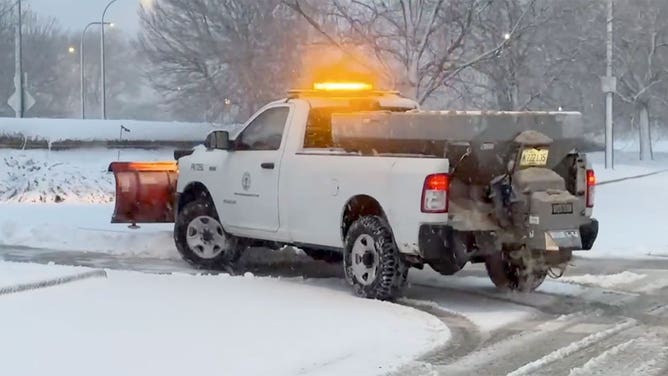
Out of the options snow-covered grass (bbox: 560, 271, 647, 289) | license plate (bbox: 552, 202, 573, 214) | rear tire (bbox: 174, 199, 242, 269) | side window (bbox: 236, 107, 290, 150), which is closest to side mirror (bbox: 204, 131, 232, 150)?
side window (bbox: 236, 107, 290, 150)

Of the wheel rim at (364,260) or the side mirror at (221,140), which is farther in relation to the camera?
the side mirror at (221,140)

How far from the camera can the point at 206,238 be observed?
12469 millimetres

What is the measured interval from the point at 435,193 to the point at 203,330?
2457 millimetres

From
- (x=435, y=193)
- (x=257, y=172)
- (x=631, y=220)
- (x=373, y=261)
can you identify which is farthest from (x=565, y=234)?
(x=631, y=220)

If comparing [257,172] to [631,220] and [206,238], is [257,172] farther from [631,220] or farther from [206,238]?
[631,220]

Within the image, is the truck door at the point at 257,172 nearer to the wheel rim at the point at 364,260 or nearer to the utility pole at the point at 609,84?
the wheel rim at the point at 364,260

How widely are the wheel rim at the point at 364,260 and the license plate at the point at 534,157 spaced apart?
159cm

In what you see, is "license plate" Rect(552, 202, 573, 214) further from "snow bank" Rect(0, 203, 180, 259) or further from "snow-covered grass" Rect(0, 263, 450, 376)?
"snow bank" Rect(0, 203, 180, 259)

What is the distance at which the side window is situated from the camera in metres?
11.5

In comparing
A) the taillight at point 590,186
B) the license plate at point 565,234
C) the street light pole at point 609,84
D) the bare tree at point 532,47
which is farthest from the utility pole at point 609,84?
the license plate at point 565,234

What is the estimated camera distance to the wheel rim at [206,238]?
12.4 m

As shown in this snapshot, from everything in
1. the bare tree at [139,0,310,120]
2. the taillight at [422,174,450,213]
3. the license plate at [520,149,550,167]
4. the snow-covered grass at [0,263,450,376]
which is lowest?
the snow-covered grass at [0,263,450,376]

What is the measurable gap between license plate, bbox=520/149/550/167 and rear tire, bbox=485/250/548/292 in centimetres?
88

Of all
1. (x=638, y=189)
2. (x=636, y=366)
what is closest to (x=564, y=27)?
(x=638, y=189)
